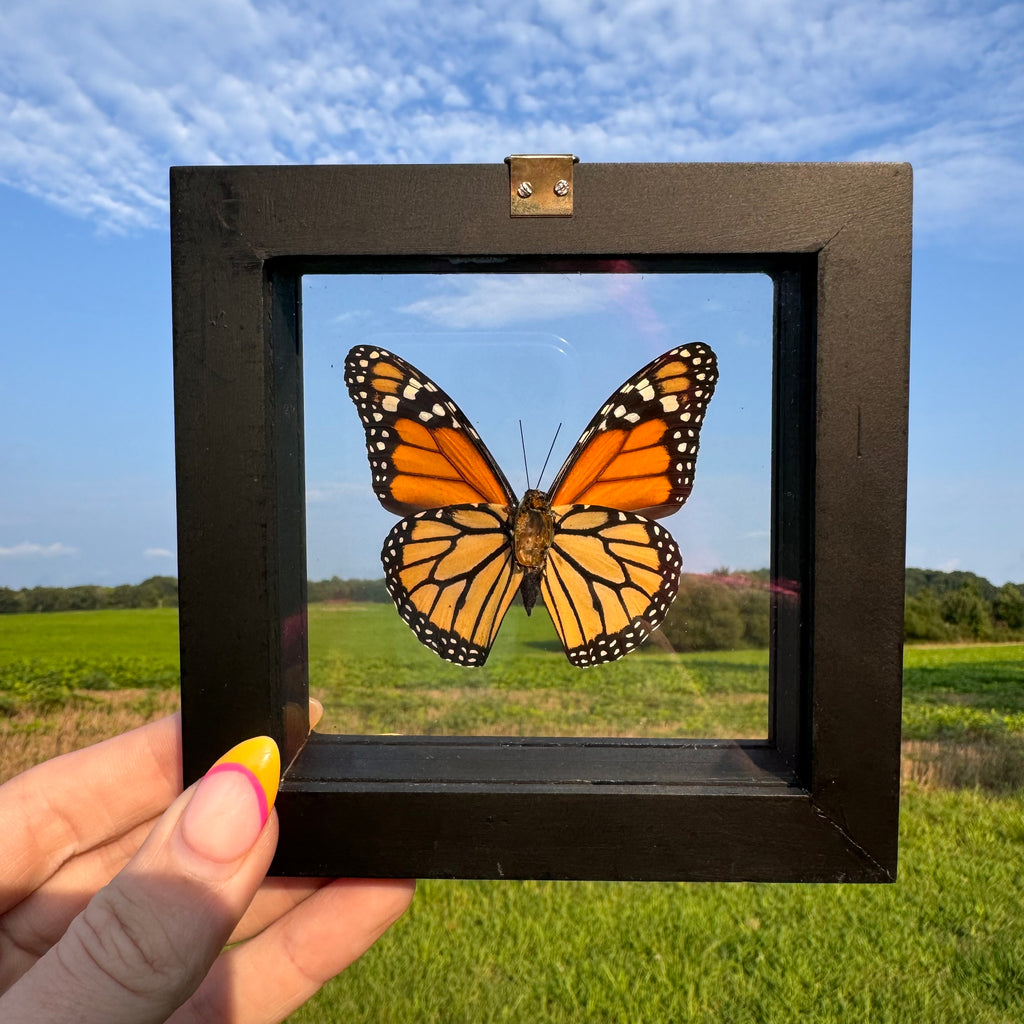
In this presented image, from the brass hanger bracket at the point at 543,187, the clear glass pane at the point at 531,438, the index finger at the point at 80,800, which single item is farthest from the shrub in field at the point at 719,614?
the index finger at the point at 80,800

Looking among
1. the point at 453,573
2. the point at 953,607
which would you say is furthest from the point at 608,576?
the point at 953,607

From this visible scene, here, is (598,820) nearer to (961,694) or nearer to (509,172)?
(509,172)

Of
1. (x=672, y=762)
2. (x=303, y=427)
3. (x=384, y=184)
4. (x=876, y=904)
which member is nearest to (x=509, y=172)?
(x=384, y=184)

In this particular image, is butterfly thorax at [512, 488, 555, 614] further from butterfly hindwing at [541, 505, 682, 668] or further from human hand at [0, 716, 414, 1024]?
human hand at [0, 716, 414, 1024]

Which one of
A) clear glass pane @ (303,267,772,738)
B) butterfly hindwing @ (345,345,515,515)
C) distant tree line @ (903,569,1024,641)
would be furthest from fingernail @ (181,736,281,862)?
distant tree line @ (903,569,1024,641)

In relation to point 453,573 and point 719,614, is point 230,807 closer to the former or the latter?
point 453,573

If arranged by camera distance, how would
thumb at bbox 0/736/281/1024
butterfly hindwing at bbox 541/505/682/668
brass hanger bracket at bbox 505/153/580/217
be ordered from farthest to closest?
butterfly hindwing at bbox 541/505/682/668, brass hanger bracket at bbox 505/153/580/217, thumb at bbox 0/736/281/1024

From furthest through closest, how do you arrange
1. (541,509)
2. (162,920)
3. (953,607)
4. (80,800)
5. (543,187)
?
(953,607) < (80,800) < (541,509) < (543,187) < (162,920)

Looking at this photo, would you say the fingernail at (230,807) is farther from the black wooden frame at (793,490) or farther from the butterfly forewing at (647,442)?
the butterfly forewing at (647,442)
